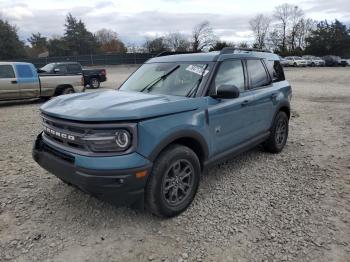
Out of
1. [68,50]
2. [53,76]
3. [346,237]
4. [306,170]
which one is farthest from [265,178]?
[68,50]

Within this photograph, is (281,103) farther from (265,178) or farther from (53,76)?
(53,76)

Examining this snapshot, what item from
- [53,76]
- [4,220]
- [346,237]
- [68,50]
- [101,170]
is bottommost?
[346,237]

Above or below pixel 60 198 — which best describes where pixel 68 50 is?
above

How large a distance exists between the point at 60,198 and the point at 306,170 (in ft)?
11.9

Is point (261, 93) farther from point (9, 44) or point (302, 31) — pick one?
point (302, 31)

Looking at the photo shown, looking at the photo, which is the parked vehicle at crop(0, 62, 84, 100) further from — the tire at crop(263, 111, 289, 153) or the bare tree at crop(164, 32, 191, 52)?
the bare tree at crop(164, 32, 191, 52)

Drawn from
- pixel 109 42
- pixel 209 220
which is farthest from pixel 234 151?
pixel 109 42

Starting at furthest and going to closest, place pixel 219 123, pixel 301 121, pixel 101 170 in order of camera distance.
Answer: pixel 301 121
pixel 219 123
pixel 101 170

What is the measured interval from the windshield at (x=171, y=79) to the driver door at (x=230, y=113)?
9.2 inches

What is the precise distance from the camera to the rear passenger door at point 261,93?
5039mm

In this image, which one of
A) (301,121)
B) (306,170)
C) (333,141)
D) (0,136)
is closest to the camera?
(306,170)

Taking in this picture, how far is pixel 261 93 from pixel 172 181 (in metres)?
2.32

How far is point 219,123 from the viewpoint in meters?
4.19

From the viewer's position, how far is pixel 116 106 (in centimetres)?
337
